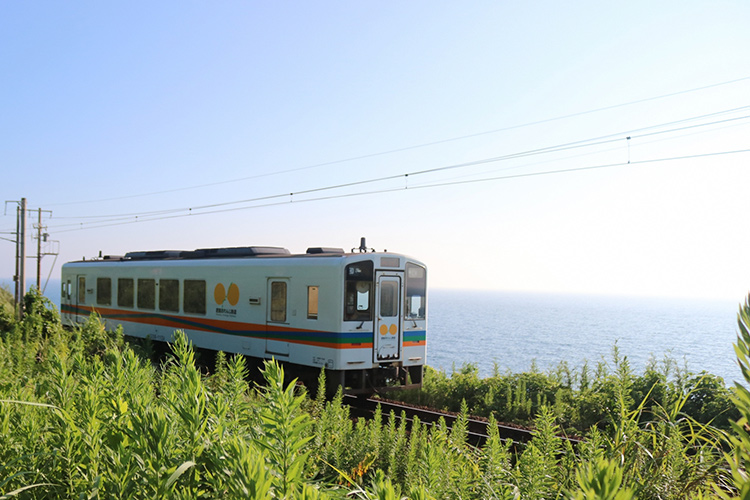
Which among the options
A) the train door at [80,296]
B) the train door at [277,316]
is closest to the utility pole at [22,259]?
the train door at [80,296]

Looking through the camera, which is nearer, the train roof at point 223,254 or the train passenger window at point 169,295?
the train roof at point 223,254

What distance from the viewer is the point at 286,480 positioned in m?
1.29

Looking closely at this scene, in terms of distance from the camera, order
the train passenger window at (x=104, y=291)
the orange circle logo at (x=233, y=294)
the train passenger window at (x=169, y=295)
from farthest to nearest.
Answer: the train passenger window at (x=104, y=291) < the train passenger window at (x=169, y=295) < the orange circle logo at (x=233, y=294)

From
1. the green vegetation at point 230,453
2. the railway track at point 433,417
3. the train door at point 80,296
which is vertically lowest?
the railway track at point 433,417

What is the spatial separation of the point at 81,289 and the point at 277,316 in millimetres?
10716

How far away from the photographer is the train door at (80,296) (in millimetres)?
20005

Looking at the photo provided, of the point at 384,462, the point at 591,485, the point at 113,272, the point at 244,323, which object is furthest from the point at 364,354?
the point at 591,485

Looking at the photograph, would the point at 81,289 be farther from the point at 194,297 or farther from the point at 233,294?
the point at 233,294

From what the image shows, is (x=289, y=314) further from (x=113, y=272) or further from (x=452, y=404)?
(x=113, y=272)

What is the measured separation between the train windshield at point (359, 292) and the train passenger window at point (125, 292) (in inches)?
337

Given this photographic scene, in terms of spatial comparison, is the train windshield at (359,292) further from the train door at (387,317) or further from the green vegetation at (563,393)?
the green vegetation at (563,393)

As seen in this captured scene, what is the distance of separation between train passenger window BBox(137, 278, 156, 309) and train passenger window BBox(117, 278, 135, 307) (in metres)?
0.45

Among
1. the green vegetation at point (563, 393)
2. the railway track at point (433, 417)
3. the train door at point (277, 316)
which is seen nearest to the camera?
the railway track at point (433, 417)

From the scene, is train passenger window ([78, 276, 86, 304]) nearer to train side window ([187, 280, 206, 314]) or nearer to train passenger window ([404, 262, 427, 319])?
train side window ([187, 280, 206, 314])
